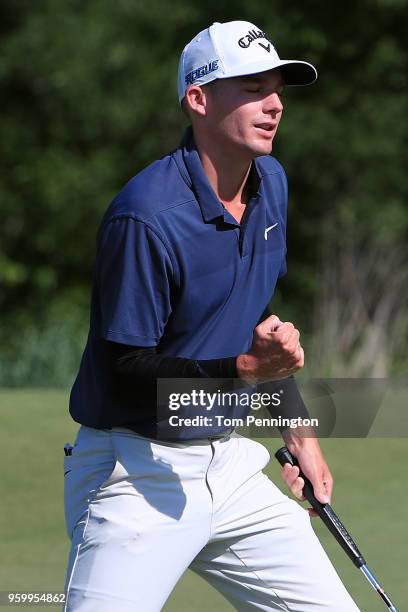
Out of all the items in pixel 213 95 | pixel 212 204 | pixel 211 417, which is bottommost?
pixel 211 417

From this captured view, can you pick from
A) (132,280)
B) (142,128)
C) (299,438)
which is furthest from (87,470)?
(142,128)

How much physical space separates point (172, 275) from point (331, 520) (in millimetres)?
914

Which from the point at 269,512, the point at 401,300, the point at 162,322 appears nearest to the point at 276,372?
the point at 162,322

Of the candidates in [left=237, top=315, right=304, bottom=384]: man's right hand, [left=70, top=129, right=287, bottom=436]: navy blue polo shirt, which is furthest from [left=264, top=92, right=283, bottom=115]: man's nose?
[left=237, top=315, right=304, bottom=384]: man's right hand

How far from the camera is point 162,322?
132 inches

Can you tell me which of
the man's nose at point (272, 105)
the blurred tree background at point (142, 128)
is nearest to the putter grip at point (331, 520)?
the man's nose at point (272, 105)

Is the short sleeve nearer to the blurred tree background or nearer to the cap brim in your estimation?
the cap brim

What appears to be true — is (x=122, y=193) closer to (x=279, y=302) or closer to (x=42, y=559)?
(x=42, y=559)

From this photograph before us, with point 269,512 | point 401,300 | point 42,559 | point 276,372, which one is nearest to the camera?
point 276,372

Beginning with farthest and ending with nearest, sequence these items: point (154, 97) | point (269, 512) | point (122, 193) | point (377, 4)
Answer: point (154, 97) < point (377, 4) < point (269, 512) < point (122, 193)

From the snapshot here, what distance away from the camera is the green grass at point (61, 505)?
615 cm

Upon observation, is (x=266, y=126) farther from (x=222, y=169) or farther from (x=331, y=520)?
(x=331, y=520)

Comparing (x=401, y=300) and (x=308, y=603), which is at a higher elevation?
(x=308, y=603)

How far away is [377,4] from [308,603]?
13524mm
